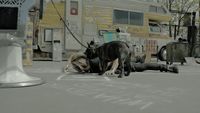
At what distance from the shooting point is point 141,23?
24.5 m

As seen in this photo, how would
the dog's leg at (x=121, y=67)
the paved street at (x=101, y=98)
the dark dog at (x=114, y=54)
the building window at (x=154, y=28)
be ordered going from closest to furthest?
the paved street at (x=101, y=98), the dog's leg at (x=121, y=67), the dark dog at (x=114, y=54), the building window at (x=154, y=28)

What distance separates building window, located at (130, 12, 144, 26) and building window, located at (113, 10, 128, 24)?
46 centimetres

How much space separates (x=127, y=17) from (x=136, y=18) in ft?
2.67

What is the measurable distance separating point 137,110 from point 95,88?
2.76 m

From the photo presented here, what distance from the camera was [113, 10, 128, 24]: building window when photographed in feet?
76.5

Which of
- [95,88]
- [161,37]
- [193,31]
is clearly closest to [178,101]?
[95,88]

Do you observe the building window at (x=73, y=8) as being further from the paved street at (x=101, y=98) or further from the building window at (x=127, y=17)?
the paved street at (x=101, y=98)

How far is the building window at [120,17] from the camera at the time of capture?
76.5 ft

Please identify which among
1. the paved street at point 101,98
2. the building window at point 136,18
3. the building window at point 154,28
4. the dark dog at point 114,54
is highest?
the building window at point 136,18

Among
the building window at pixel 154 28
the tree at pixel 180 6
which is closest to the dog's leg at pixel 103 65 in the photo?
the building window at pixel 154 28

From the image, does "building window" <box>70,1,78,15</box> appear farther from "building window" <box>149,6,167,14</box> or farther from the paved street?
the paved street

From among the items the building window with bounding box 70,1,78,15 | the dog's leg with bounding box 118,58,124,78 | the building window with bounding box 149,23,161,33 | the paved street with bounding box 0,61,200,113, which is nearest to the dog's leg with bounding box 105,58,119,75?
the dog's leg with bounding box 118,58,124,78

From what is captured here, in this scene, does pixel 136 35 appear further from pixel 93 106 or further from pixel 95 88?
pixel 93 106

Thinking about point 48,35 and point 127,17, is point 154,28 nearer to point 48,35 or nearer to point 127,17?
point 127,17
